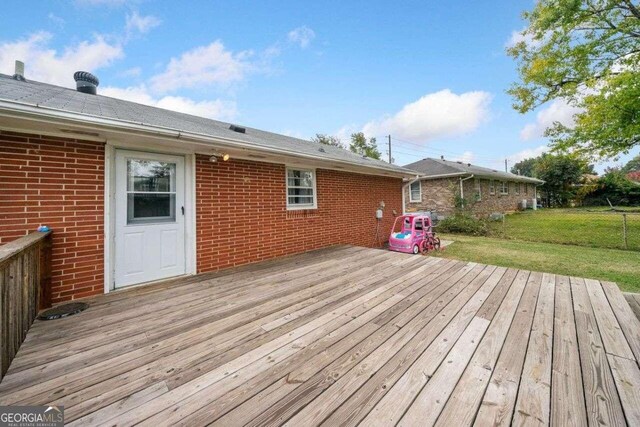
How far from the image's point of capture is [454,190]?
47.2 ft

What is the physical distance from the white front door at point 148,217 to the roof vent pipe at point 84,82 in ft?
10.8

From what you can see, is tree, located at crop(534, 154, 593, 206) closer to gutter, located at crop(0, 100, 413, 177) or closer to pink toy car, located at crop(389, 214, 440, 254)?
pink toy car, located at crop(389, 214, 440, 254)

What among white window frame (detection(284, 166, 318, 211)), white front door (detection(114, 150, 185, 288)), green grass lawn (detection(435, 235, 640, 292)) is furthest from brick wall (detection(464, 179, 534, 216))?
white front door (detection(114, 150, 185, 288))

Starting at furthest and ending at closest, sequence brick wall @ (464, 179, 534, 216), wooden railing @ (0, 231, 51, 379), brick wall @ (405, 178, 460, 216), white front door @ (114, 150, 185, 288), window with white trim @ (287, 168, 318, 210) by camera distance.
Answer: brick wall @ (464, 179, 534, 216), brick wall @ (405, 178, 460, 216), window with white trim @ (287, 168, 318, 210), white front door @ (114, 150, 185, 288), wooden railing @ (0, 231, 51, 379)

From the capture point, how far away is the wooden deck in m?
1.40

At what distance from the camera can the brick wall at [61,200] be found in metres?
2.88

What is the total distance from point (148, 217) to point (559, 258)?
1003 centimetres

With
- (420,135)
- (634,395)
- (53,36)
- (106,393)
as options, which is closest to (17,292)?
(106,393)

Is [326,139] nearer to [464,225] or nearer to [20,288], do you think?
[464,225]

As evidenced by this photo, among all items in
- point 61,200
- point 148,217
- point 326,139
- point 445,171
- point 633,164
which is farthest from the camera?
point 633,164

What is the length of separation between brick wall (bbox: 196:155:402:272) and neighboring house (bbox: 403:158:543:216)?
6.82 metres

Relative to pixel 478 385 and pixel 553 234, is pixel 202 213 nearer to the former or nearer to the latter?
pixel 478 385

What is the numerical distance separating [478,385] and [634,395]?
0.92 metres

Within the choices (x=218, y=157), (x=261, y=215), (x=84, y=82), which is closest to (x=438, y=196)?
(x=261, y=215)
